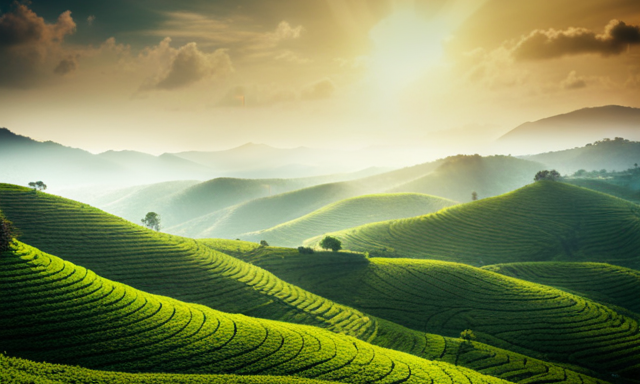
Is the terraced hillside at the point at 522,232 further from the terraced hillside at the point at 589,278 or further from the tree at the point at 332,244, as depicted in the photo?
the tree at the point at 332,244

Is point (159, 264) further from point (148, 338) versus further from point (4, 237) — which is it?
point (148, 338)

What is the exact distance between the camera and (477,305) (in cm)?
7188

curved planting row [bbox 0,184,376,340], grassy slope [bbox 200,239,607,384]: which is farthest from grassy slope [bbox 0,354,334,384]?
grassy slope [bbox 200,239,607,384]

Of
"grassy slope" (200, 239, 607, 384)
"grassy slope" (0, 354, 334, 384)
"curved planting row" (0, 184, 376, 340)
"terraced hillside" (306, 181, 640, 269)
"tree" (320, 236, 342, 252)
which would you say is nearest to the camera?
"grassy slope" (0, 354, 334, 384)

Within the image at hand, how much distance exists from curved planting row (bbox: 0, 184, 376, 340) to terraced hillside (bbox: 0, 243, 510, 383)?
15555 mm

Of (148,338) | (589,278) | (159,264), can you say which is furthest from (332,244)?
(148,338)

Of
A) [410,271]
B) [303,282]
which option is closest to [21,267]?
[303,282]

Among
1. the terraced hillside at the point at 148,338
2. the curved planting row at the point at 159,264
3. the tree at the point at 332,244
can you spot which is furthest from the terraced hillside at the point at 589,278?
the terraced hillside at the point at 148,338

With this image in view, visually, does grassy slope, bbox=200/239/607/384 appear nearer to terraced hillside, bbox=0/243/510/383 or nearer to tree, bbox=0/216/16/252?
terraced hillside, bbox=0/243/510/383

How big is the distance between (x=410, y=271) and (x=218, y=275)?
45798 mm

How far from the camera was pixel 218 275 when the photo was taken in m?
70.8

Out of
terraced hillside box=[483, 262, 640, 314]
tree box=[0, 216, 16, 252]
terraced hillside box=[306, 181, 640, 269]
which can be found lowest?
terraced hillside box=[483, 262, 640, 314]

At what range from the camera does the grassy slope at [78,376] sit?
26391 mm

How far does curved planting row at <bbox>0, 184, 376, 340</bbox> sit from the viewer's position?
6128 cm
